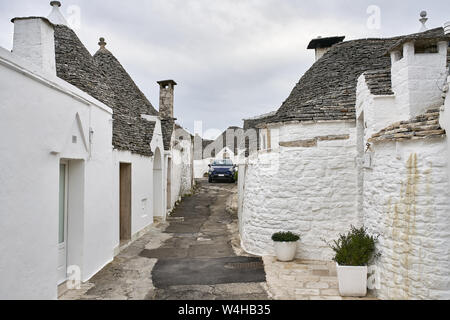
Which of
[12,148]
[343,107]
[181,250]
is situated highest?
[343,107]

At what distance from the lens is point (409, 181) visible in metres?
4.89

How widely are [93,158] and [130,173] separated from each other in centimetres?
312

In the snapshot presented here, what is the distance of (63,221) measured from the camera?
20.5 ft

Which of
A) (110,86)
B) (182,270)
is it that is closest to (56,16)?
(110,86)

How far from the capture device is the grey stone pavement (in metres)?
5.93

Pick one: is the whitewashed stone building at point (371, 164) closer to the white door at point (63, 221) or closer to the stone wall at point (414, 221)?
the stone wall at point (414, 221)

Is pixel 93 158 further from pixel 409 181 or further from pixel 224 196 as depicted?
pixel 224 196

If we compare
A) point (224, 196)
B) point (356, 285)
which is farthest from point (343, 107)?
point (224, 196)

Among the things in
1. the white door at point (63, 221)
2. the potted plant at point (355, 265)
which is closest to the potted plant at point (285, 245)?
the potted plant at point (355, 265)

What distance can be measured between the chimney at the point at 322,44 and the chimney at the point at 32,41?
10297mm

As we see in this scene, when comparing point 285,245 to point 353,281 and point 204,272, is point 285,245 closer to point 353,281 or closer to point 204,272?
point 204,272

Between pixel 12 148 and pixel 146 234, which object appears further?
pixel 146 234

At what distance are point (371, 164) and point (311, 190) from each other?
1969mm

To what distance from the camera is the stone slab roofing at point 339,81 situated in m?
7.97
